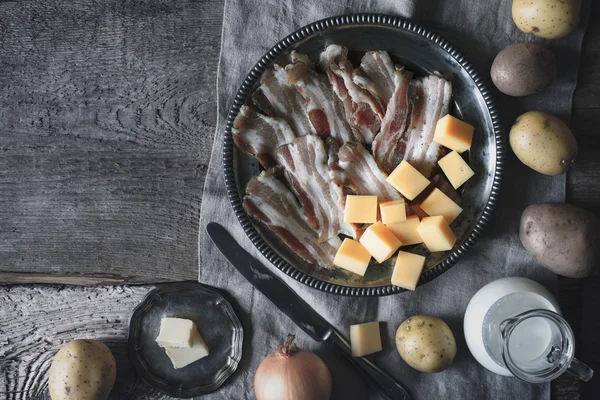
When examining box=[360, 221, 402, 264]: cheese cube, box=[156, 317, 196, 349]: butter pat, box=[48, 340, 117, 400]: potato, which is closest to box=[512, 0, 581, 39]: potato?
box=[360, 221, 402, 264]: cheese cube

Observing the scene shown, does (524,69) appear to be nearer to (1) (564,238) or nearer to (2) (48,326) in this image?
(1) (564,238)

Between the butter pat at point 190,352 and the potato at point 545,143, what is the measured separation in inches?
39.6

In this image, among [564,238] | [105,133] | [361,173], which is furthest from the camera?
[105,133]

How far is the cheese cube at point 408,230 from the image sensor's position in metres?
1.50

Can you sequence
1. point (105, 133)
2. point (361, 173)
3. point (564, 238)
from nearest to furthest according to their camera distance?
point (564, 238), point (361, 173), point (105, 133)

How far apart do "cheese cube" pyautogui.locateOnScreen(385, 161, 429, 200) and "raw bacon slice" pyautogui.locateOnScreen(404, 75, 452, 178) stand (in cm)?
5

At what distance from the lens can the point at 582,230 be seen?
1.43 metres

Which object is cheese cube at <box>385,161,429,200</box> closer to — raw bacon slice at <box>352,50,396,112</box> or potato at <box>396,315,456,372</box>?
raw bacon slice at <box>352,50,396,112</box>

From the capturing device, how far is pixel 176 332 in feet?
5.24

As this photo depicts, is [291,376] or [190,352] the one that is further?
[190,352]

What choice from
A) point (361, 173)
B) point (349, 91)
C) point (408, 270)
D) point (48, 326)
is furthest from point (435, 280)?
point (48, 326)

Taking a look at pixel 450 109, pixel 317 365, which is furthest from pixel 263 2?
pixel 317 365

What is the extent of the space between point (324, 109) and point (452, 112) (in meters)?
0.35

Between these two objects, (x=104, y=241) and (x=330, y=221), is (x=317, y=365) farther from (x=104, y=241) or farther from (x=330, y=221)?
(x=104, y=241)
